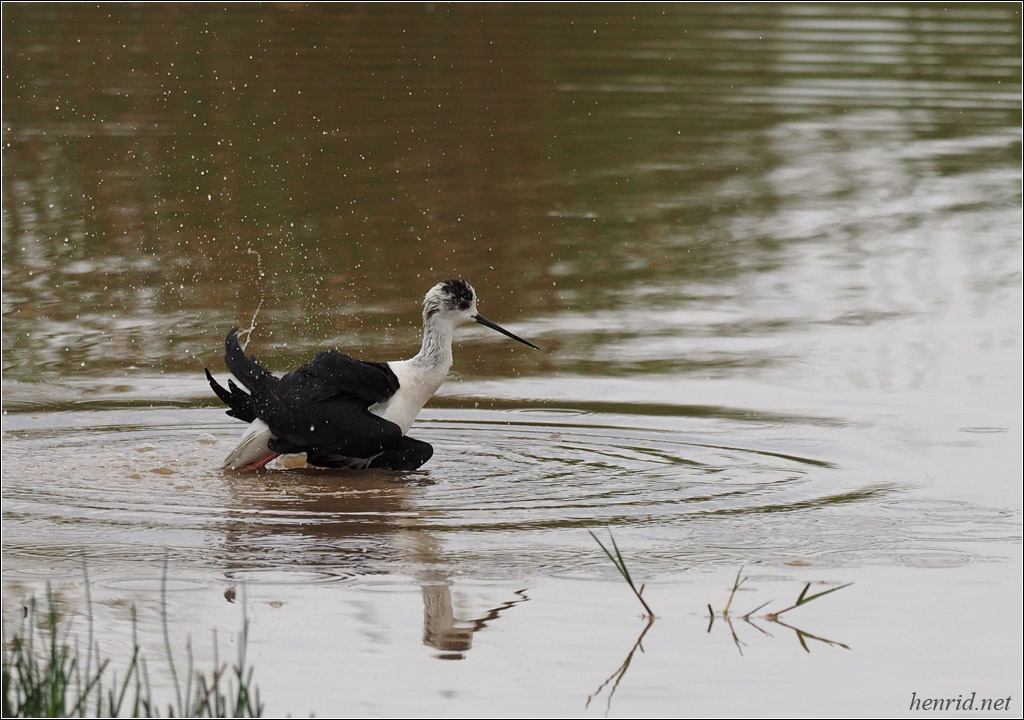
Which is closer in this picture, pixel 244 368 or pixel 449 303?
pixel 244 368

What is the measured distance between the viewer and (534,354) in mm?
11484

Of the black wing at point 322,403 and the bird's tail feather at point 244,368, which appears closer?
the black wing at point 322,403

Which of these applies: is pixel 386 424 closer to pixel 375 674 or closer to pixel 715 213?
pixel 375 674

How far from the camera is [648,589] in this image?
7031 millimetres

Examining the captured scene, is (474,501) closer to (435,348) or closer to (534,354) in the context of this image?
(435,348)

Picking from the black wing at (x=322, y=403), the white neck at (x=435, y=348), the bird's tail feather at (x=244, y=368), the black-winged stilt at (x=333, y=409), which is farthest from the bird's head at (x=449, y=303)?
the bird's tail feather at (x=244, y=368)

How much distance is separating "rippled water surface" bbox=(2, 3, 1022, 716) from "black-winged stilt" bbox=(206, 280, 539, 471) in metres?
0.16

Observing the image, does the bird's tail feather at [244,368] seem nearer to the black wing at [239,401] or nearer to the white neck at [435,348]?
the black wing at [239,401]

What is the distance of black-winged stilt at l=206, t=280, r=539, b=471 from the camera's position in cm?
891

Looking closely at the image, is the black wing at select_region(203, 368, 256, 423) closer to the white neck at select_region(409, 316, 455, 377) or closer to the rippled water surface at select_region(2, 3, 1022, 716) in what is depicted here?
the rippled water surface at select_region(2, 3, 1022, 716)

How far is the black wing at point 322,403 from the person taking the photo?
8.91 metres

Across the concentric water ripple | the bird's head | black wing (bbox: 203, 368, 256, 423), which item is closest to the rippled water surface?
the concentric water ripple

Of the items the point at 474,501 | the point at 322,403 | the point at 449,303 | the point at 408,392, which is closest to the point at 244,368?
the point at 322,403

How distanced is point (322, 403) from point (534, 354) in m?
2.69
